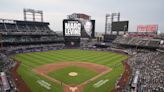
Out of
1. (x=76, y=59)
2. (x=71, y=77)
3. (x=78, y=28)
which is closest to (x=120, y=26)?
(x=78, y=28)

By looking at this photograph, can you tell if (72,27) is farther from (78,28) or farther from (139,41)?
(139,41)

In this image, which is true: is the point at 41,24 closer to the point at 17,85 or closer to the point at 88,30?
the point at 88,30

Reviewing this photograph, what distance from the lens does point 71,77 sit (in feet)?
89.2

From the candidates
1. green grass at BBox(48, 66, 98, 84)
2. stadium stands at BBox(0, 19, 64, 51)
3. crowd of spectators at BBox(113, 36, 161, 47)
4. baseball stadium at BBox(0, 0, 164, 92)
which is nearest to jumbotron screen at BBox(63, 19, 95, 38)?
baseball stadium at BBox(0, 0, 164, 92)

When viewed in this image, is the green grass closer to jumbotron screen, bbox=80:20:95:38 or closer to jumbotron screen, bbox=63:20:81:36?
jumbotron screen, bbox=63:20:81:36

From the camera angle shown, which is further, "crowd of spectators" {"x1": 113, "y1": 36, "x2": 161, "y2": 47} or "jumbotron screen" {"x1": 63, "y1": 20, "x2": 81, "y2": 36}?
"jumbotron screen" {"x1": 63, "y1": 20, "x2": 81, "y2": 36}

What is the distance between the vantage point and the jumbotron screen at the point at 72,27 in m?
63.2

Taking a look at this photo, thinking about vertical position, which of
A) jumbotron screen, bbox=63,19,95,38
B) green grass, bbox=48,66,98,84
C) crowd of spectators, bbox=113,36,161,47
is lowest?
green grass, bbox=48,66,98,84

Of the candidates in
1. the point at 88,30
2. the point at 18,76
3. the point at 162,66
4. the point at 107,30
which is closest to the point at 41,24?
the point at 88,30

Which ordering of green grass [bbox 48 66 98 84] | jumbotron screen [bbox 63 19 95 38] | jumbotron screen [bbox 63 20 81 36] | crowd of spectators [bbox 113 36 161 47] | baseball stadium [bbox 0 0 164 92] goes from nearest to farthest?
baseball stadium [bbox 0 0 164 92], green grass [bbox 48 66 98 84], crowd of spectators [bbox 113 36 161 47], jumbotron screen [bbox 63 20 81 36], jumbotron screen [bbox 63 19 95 38]

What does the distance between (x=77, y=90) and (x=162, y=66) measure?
21572 mm

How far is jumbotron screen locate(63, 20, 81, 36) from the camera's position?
207 ft

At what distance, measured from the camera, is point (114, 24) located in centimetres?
7575

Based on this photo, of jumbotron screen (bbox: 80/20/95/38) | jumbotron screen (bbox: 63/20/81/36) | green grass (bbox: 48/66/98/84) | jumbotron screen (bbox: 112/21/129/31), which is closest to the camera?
green grass (bbox: 48/66/98/84)
